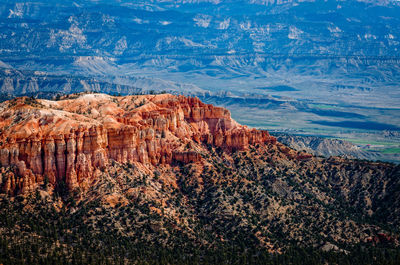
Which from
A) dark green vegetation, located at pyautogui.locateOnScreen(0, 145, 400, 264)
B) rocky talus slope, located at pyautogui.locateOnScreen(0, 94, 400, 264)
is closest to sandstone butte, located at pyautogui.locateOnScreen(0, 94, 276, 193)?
rocky talus slope, located at pyautogui.locateOnScreen(0, 94, 400, 264)

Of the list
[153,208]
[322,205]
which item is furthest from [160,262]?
[322,205]

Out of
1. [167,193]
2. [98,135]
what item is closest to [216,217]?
[167,193]

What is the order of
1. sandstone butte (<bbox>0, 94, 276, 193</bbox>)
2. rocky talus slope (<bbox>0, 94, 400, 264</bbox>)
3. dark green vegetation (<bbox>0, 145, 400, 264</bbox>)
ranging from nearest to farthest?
1. dark green vegetation (<bbox>0, 145, 400, 264</bbox>)
2. rocky talus slope (<bbox>0, 94, 400, 264</bbox>)
3. sandstone butte (<bbox>0, 94, 276, 193</bbox>)

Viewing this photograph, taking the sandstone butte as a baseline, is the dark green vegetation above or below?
below

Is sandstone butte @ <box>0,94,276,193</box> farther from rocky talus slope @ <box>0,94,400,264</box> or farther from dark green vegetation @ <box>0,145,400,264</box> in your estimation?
dark green vegetation @ <box>0,145,400,264</box>

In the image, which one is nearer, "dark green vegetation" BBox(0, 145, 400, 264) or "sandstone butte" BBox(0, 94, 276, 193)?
"dark green vegetation" BBox(0, 145, 400, 264)

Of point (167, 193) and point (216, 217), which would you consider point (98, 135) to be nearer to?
point (167, 193)

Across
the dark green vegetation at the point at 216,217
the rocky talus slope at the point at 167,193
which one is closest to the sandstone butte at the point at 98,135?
the rocky talus slope at the point at 167,193
